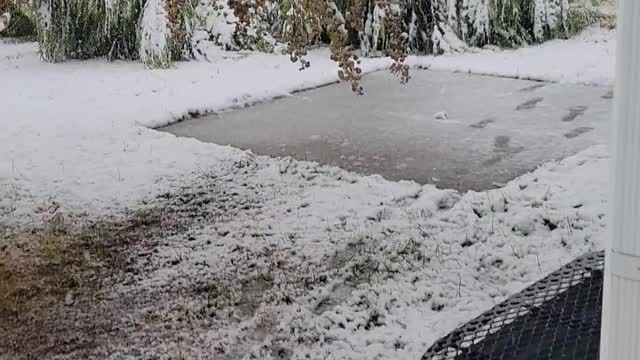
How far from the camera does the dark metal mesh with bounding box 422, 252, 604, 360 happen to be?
5.70 feet

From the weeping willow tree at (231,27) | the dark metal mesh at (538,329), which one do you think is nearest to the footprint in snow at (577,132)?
the weeping willow tree at (231,27)

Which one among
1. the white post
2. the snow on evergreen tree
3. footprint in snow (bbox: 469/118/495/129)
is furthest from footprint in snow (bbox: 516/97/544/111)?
the white post

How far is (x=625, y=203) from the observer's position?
86 cm

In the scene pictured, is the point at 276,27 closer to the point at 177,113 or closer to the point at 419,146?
the point at 177,113

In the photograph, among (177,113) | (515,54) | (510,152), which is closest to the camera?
(510,152)

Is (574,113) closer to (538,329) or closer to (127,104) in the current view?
(127,104)

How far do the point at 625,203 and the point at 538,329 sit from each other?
3.40 feet

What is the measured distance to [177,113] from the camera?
6020 millimetres

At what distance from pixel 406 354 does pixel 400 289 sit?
50cm

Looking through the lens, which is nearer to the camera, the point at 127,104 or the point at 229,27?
the point at 127,104

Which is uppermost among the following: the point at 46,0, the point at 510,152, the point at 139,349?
the point at 46,0

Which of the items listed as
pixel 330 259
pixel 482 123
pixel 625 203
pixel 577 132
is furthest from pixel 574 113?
pixel 625 203

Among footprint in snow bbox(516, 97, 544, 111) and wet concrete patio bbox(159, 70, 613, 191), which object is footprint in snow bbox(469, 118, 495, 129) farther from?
footprint in snow bbox(516, 97, 544, 111)

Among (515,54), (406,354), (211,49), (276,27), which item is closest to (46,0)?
(211,49)
